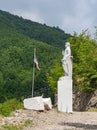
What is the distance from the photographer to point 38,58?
376 ft

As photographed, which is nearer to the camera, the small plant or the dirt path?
the dirt path

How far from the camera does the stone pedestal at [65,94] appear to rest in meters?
23.1

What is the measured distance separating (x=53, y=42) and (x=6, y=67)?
40.2 meters

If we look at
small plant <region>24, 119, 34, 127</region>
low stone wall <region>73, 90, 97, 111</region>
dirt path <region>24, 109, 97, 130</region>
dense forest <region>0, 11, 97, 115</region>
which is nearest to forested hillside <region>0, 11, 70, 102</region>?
dense forest <region>0, 11, 97, 115</region>

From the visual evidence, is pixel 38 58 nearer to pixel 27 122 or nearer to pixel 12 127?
pixel 27 122

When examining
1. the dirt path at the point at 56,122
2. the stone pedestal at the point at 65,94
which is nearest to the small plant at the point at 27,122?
the dirt path at the point at 56,122

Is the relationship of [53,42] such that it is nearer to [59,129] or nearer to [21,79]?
[21,79]

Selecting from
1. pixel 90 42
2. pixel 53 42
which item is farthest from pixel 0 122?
pixel 53 42

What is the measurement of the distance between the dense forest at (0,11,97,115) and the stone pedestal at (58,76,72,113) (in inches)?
401

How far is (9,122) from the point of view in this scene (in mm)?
16938

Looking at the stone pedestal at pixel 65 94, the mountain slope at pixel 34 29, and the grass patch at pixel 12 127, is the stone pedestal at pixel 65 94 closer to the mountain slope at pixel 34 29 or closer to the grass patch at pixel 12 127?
the grass patch at pixel 12 127

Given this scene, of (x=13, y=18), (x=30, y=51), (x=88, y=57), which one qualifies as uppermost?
(x=13, y=18)

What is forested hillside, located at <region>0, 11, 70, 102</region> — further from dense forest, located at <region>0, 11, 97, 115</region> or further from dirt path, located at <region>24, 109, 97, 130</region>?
dirt path, located at <region>24, 109, 97, 130</region>

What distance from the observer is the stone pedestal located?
23062 millimetres
